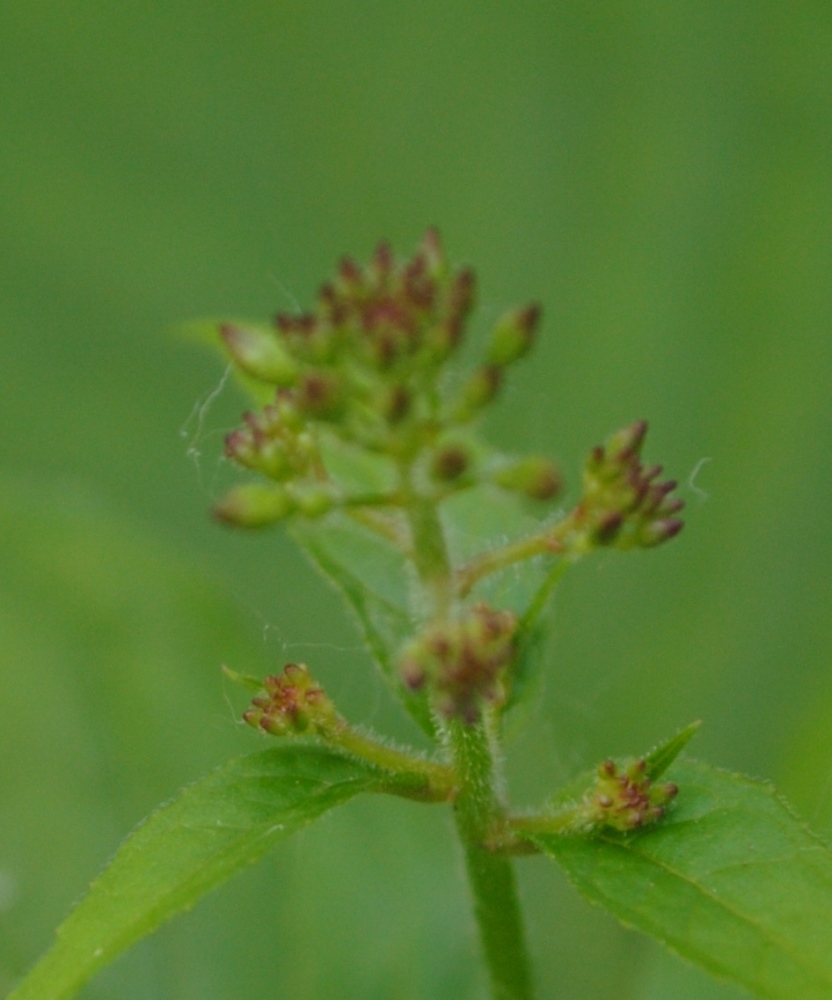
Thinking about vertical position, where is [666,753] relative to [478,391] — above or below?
below

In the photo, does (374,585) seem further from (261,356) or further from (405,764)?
(261,356)

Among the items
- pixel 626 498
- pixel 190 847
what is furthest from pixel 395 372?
pixel 190 847

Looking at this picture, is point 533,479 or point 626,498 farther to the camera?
point 626,498

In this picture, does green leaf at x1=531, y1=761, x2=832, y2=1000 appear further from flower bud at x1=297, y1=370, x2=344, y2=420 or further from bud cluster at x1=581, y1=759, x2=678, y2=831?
flower bud at x1=297, y1=370, x2=344, y2=420

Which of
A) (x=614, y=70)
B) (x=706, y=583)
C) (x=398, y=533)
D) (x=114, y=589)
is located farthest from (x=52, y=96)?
(x=398, y=533)

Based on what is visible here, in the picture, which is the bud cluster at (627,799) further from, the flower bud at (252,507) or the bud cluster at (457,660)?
the flower bud at (252,507)

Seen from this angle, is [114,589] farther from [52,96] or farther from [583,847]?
[52,96]
